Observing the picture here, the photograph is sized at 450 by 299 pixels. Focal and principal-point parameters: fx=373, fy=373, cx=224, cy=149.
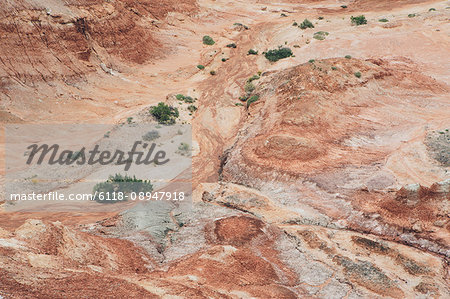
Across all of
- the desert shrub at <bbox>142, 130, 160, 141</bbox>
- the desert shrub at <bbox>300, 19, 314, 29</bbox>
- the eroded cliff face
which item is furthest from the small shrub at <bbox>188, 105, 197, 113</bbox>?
the desert shrub at <bbox>300, 19, 314, 29</bbox>

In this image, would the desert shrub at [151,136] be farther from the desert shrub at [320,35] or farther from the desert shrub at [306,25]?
the desert shrub at [306,25]

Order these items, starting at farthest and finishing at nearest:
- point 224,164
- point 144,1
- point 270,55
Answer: point 144,1, point 270,55, point 224,164

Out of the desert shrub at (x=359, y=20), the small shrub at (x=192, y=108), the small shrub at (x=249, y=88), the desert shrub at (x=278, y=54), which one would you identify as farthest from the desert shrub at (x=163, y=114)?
the desert shrub at (x=359, y=20)

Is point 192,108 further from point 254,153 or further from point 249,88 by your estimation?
point 254,153

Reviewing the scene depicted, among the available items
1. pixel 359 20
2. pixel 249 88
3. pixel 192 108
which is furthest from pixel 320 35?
pixel 192 108

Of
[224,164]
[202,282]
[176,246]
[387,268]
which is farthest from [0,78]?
[387,268]

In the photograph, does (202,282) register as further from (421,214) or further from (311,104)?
(311,104)

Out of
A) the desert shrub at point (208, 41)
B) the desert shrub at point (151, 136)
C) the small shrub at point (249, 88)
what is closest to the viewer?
the desert shrub at point (151, 136)

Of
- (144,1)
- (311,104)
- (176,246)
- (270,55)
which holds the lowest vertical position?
(176,246)
